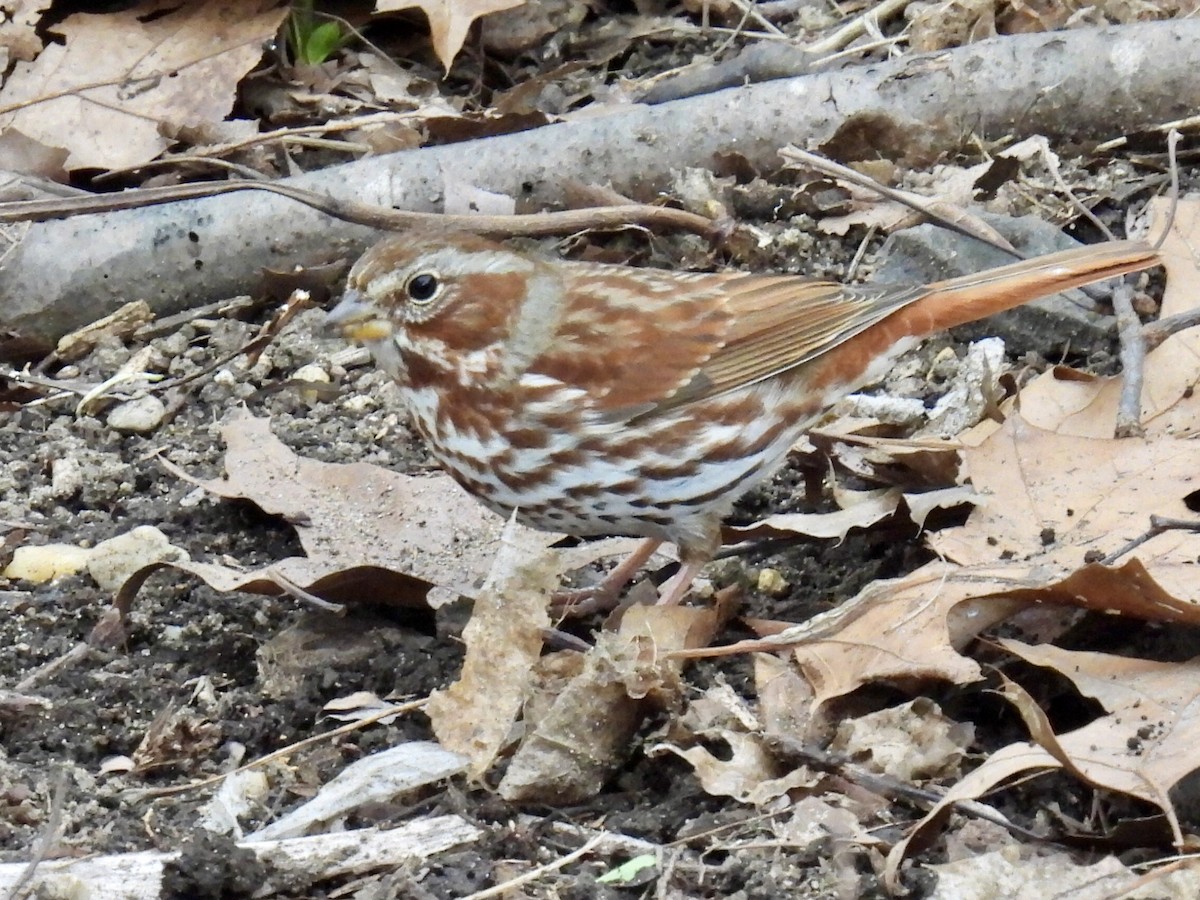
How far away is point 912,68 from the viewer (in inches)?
206

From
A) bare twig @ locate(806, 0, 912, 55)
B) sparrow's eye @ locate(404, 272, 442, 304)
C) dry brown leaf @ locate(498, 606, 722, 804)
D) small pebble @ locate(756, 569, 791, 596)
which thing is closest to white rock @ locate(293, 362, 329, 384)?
sparrow's eye @ locate(404, 272, 442, 304)

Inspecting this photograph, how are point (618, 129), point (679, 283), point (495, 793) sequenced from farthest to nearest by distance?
1. point (618, 129)
2. point (679, 283)
3. point (495, 793)

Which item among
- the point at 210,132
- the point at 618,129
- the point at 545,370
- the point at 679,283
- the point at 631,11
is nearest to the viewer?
the point at 545,370

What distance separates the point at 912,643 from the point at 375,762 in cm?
102

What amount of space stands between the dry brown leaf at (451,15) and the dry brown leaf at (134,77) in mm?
562

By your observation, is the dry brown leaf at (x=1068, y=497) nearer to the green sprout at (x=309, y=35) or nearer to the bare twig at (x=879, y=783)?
the bare twig at (x=879, y=783)

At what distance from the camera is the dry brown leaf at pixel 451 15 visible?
566cm

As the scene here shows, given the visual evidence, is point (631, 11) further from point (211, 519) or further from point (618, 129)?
point (211, 519)

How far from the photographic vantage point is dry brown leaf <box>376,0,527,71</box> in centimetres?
566

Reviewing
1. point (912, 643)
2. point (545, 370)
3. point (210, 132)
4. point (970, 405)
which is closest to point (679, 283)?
point (545, 370)

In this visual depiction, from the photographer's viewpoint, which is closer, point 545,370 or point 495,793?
point 495,793

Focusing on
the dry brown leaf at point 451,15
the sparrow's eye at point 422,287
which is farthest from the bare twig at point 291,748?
the dry brown leaf at point 451,15

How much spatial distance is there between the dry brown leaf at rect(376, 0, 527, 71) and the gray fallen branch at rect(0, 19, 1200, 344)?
0.61 metres

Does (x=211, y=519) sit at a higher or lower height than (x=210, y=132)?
lower
